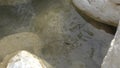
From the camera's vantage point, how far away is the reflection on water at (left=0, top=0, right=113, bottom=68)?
6.41 ft

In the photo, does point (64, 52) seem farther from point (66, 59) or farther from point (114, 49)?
point (114, 49)

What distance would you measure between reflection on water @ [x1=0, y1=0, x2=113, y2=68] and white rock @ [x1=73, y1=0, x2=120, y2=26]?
0.09 meters

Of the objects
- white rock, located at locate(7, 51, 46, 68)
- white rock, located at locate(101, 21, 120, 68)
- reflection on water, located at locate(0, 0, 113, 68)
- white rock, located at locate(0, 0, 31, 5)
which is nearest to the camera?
white rock, located at locate(101, 21, 120, 68)

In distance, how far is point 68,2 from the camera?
2369 mm

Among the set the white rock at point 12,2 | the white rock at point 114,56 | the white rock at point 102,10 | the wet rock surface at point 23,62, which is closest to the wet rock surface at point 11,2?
the white rock at point 12,2

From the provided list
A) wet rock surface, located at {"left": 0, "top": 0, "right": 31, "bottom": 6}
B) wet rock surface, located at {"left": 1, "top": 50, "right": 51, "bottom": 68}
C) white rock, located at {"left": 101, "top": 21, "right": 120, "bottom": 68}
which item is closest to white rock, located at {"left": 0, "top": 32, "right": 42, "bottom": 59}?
wet rock surface, located at {"left": 1, "top": 50, "right": 51, "bottom": 68}

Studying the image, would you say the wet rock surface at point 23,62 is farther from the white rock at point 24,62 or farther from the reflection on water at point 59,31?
the reflection on water at point 59,31

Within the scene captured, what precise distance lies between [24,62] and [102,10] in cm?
75

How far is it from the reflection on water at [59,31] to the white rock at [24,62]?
0.70 feet

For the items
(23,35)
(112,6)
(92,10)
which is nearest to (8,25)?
(23,35)

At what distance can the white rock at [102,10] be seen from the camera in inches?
78.2

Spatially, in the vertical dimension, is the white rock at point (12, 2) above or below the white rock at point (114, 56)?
above

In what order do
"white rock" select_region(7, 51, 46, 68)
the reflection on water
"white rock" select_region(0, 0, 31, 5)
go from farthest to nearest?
1. "white rock" select_region(0, 0, 31, 5)
2. the reflection on water
3. "white rock" select_region(7, 51, 46, 68)

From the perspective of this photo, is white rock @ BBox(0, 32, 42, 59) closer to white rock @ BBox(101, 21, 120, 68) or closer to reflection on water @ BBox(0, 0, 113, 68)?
reflection on water @ BBox(0, 0, 113, 68)
